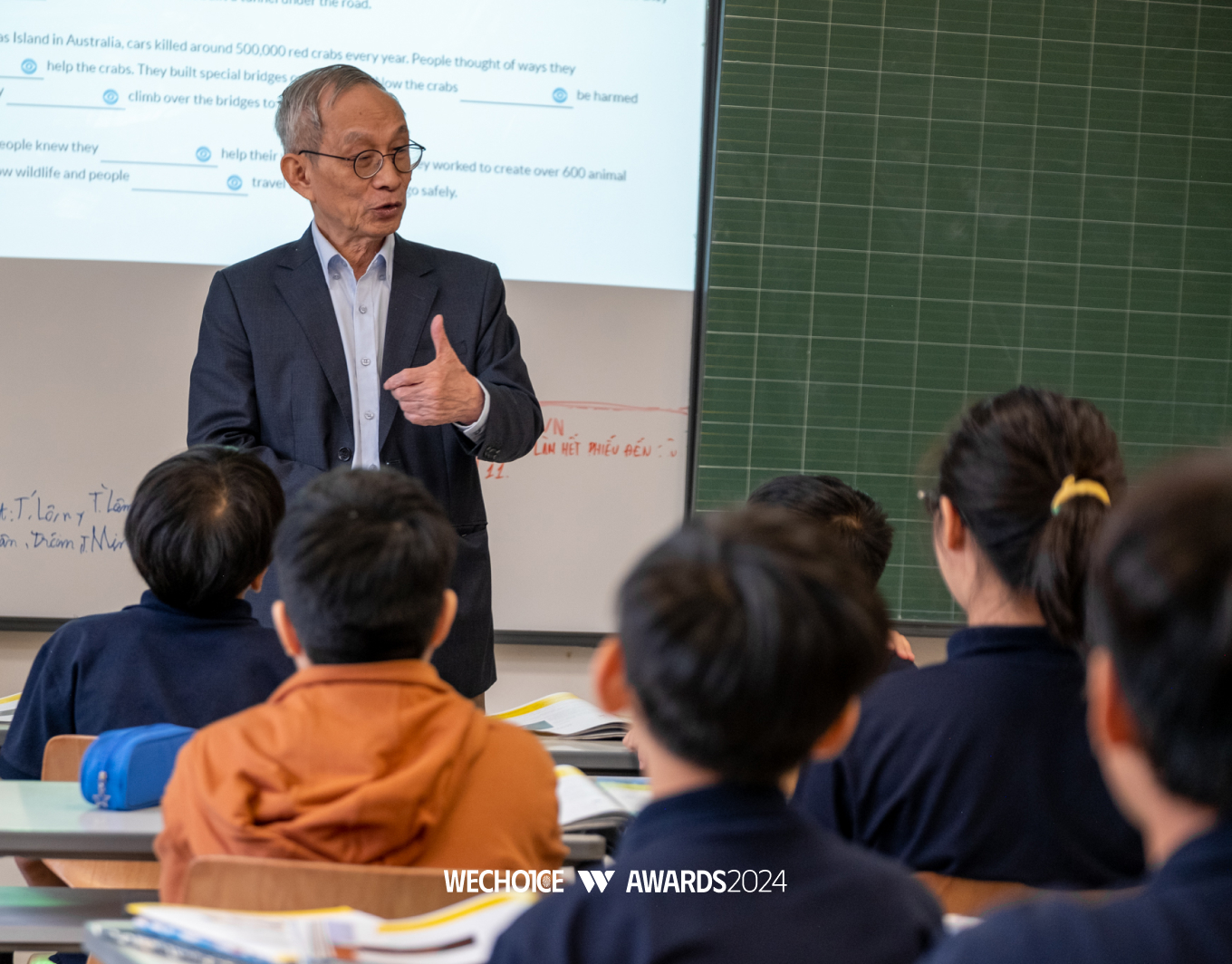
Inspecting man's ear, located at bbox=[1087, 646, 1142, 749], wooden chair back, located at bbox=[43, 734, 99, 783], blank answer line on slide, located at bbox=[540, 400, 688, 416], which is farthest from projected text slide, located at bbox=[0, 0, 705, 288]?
man's ear, located at bbox=[1087, 646, 1142, 749]

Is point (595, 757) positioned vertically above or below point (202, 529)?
below

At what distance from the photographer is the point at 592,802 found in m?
1.50

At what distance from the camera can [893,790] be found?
1.30 meters

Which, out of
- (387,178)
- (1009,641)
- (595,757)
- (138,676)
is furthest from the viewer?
(387,178)

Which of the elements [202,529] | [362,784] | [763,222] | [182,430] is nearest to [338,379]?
[202,529]

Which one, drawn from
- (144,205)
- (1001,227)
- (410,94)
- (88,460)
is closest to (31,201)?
(144,205)

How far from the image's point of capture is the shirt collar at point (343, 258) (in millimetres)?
2656

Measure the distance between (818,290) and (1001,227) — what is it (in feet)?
1.89

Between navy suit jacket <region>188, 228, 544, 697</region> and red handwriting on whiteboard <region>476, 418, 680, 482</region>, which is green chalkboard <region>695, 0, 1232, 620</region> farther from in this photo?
navy suit jacket <region>188, 228, 544, 697</region>

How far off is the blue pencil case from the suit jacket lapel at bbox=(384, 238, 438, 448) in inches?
48.2

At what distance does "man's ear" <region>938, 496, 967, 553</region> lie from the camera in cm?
152

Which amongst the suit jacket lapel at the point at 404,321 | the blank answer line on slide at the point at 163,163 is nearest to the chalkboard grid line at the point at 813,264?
the suit jacket lapel at the point at 404,321

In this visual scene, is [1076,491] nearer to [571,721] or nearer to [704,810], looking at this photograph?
[704,810]

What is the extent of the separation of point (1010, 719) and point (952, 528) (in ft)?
1.00
